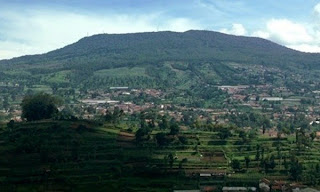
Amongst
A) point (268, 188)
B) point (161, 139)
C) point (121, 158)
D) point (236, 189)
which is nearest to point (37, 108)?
point (161, 139)

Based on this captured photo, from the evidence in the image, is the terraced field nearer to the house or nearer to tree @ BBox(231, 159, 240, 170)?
tree @ BBox(231, 159, 240, 170)

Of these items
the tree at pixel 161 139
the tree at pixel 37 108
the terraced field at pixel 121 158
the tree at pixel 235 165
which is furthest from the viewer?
the tree at pixel 37 108

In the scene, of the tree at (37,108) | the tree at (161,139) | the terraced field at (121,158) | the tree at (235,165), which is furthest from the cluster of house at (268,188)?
the tree at (37,108)

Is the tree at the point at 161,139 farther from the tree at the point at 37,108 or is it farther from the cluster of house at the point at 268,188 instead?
the tree at the point at 37,108

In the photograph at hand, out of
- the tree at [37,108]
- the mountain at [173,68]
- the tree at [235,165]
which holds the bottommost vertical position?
the tree at [235,165]

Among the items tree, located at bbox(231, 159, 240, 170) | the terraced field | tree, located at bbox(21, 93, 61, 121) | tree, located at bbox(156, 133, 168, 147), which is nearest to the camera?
the terraced field

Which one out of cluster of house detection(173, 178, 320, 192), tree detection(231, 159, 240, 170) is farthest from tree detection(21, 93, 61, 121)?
cluster of house detection(173, 178, 320, 192)

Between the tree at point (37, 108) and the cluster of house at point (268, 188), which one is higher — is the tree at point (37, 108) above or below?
above

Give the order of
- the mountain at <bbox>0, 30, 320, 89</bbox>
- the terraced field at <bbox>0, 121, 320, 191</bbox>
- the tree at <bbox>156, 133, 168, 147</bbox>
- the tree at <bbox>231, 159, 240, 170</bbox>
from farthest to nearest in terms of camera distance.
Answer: the mountain at <bbox>0, 30, 320, 89</bbox>
the tree at <bbox>156, 133, 168, 147</bbox>
the tree at <bbox>231, 159, 240, 170</bbox>
the terraced field at <bbox>0, 121, 320, 191</bbox>

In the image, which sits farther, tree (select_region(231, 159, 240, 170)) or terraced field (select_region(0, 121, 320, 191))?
tree (select_region(231, 159, 240, 170))
